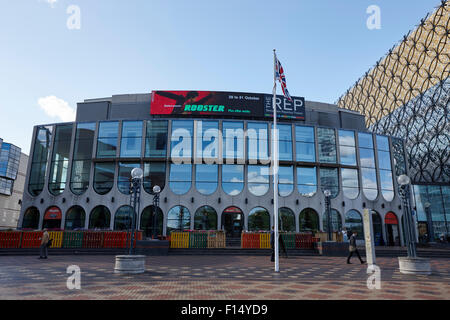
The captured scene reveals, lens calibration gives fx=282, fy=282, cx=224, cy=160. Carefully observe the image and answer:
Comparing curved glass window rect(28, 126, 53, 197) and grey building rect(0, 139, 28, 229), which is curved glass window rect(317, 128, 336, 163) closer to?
curved glass window rect(28, 126, 53, 197)

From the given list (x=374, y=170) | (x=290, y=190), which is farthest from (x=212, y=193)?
(x=374, y=170)

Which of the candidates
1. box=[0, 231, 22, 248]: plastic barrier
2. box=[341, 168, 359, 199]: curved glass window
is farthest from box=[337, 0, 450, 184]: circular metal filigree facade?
box=[0, 231, 22, 248]: plastic barrier

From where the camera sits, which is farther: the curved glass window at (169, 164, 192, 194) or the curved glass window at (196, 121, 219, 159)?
the curved glass window at (196, 121, 219, 159)

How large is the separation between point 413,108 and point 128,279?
220ft

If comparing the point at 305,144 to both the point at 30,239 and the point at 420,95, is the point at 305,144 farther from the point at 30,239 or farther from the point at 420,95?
the point at 420,95

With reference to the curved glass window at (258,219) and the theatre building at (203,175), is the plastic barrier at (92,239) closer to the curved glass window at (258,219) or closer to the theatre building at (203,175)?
the theatre building at (203,175)

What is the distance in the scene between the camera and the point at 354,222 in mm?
33562

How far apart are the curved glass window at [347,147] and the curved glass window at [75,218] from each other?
104 feet

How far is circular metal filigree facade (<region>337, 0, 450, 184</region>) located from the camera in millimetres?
52375

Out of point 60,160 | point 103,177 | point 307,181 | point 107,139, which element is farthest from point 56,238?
point 307,181

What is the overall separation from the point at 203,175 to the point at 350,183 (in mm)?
18062

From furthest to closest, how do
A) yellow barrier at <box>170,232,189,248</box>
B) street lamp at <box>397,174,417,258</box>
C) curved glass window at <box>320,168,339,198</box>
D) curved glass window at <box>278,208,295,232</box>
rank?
curved glass window at <box>320,168,339,198</box> < curved glass window at <box>278,208,295,232</box> < yellow barrier at <box>170,232,189,248</box> < street lamp at <box>397,174,417,258</box>

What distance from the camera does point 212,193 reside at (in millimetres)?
32375

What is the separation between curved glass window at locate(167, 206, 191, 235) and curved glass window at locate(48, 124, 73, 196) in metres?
13.3
